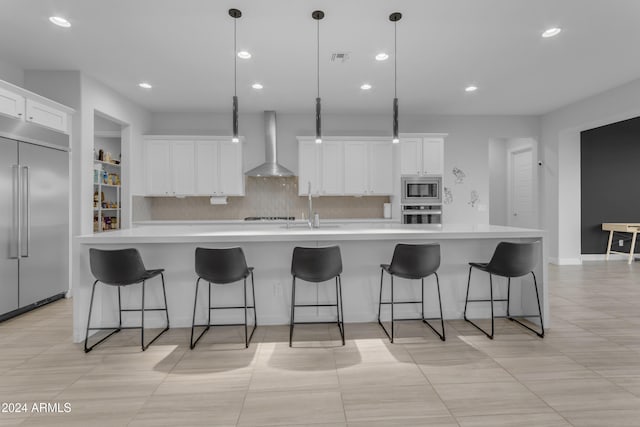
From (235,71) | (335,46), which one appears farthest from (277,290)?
(235,71)

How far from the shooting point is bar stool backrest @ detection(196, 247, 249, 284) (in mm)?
2689

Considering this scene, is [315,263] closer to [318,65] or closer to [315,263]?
[315,263]

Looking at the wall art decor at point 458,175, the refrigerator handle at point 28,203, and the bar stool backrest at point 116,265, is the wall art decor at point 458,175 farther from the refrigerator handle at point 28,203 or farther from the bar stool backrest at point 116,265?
the refrigerator handle at point 28,203

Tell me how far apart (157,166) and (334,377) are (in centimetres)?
508

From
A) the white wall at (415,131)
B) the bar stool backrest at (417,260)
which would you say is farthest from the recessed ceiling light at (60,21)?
the bar stool backrest at (417,260)

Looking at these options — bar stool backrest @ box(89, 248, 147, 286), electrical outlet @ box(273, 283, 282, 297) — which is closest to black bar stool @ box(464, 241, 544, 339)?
electrical outlet @ box(273, 283, 282, 297)

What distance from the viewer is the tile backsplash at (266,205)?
20.7ft

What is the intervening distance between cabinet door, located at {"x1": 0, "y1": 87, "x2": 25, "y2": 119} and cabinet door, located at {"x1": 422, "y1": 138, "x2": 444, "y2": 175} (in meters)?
5.65

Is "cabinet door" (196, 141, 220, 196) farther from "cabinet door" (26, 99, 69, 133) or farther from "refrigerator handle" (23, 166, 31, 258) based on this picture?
"refrigerator handle" (23, 166, 31, 258)

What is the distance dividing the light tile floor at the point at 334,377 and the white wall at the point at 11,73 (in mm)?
3012

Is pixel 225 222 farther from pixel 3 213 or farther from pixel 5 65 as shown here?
pixel 5 65

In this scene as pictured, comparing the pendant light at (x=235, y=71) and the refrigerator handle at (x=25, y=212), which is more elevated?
the pendant light at (x=235, y=71)

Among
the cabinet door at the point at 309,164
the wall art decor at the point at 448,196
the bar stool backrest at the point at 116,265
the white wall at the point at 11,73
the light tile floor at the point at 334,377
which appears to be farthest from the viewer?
the wall art decor at the point at 448,196

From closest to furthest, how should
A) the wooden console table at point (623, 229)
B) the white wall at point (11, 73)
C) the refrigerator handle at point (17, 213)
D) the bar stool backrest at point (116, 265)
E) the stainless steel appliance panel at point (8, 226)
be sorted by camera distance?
the bar stool backrest at point (116, 265), the stainless steel appliance panel at point (8, 226), the refrigerator handle at point (17, 213), the white wall at point (11, 73), the wooden console table at point (623, 229)
